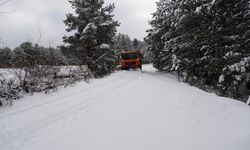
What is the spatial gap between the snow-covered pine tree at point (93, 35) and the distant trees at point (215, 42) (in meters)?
6.25

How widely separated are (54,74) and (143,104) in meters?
6.22

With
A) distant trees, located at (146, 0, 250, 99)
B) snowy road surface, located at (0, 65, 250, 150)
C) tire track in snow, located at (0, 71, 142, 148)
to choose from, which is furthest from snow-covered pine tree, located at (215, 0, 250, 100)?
tire track in snow, located at (0, 71, 142, 148)

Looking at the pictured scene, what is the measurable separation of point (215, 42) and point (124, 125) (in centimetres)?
1003

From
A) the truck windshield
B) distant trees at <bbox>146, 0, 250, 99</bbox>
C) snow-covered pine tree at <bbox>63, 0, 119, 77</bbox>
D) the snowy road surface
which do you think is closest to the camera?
the snowy road surface

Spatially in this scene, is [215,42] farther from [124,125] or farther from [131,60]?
[131,60]

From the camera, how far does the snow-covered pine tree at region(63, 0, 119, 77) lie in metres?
16.7

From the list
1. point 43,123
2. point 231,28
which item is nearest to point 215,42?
point 231,28

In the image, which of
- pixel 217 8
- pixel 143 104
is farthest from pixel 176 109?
pixel 217 8

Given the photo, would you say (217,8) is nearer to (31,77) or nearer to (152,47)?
(152,47)

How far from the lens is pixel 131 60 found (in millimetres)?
22328

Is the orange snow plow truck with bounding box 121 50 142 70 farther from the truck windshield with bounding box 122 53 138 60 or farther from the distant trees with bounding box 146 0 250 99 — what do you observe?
the distant trees with bounding box 146 0 250 99

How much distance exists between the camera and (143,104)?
6.08m

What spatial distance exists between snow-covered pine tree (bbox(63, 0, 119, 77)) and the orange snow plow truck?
4.37 meters

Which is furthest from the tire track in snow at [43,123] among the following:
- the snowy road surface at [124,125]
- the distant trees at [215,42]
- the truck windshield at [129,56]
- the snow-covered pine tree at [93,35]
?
the truck windshield at [129,56]
